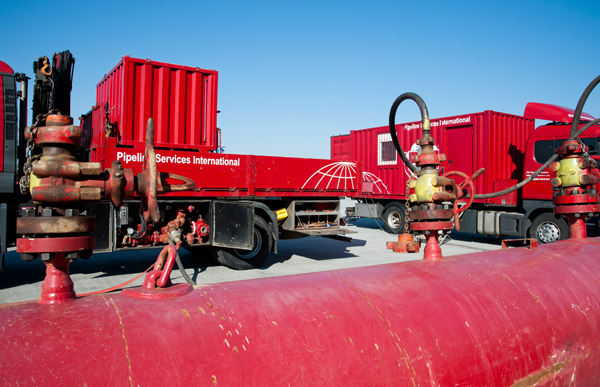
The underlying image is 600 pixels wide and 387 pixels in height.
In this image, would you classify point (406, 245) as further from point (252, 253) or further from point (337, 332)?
point (252, 253)

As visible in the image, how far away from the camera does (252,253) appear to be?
23.1ft

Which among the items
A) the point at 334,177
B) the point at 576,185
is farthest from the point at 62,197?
the point at 334,177

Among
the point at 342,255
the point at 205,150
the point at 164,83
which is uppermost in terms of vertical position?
the point at 164,83

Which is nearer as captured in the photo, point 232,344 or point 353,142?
point 232,344

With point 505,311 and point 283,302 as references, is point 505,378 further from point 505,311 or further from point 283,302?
point 283,302

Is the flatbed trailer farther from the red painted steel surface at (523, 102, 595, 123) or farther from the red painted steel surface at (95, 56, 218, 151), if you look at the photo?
the red painted steel surface at (523, 102, 595, 123)

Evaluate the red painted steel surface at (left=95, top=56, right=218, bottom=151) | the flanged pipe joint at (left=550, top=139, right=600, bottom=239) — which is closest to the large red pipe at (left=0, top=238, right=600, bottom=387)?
the flanged pipe joint at (left=550, top=139, right=600, bottom=239)

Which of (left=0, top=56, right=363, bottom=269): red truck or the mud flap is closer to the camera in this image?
(left=0, top=56, right=363, bottom=269): red truck

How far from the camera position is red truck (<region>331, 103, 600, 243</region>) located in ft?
31.2

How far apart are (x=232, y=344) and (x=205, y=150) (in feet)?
20.5

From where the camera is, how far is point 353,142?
14211mm

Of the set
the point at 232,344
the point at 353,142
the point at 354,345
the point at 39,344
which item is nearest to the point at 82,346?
the point at 39,344

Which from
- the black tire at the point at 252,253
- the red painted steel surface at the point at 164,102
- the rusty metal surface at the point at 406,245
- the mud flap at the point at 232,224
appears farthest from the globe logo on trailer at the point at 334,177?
the rusty metal surface at the point at 406,245

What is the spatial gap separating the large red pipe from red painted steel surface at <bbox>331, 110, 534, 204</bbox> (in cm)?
876
